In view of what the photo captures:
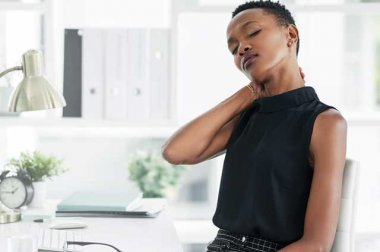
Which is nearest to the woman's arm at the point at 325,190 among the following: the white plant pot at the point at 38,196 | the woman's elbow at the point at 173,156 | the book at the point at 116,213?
the woman's elbow at the point at 173,156

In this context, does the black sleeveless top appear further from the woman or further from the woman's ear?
the woman's ear

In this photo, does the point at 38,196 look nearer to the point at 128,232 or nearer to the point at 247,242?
the point at 128,232

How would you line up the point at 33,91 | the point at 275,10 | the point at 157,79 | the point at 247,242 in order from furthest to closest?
the point at 157,79 → the point at 33,91 → the point at 275,10 → the point at 247,242

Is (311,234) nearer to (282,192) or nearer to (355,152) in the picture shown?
(282,192)

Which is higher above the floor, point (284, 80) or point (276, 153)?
point (284, 80)

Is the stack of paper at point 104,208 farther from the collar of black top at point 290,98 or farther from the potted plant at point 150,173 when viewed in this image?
the collar of black top at point 290,98

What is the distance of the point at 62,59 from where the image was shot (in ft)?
8.73

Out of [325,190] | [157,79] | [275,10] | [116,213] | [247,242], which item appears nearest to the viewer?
[325,190]

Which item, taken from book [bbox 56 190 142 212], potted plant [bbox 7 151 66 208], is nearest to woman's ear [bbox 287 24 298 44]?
book [bbox 56 190 142 212]

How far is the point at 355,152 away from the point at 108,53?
114 cm

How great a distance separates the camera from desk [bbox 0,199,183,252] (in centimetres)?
183

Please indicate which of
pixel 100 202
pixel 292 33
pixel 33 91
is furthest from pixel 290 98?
pixel 100 202

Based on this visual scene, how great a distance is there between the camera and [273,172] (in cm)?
166

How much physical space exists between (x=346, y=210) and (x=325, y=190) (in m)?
0.16
